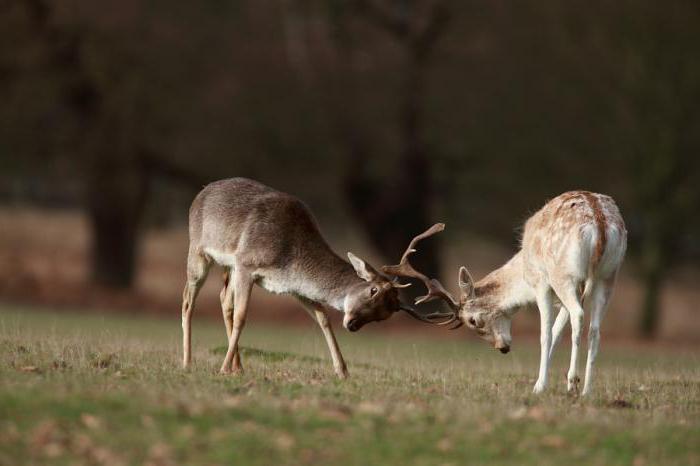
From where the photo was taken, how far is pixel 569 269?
11.6 meters

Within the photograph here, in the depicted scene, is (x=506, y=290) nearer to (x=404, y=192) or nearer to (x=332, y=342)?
(x=332, y=342)

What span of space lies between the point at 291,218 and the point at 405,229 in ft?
63.0

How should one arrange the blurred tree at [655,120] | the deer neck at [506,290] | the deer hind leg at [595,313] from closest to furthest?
the deer hind leg at [595,313] < the deer neck at [506,290] < the blurred tree at [655,120]

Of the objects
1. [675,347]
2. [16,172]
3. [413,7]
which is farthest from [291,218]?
[16,172]

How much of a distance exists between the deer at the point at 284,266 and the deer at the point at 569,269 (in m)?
0.56

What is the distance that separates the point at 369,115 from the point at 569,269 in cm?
2162

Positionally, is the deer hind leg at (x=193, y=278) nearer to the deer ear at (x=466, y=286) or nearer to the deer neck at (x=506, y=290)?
the deer ear at (x=466, y=286)

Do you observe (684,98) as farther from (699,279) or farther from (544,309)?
(544,309)

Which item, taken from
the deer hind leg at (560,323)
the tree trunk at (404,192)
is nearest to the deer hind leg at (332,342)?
the deer hind leg at (560,323)

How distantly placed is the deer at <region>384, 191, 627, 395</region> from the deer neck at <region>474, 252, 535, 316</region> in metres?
0.01

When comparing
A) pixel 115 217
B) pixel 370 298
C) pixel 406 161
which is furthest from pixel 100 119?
pixel 370 298

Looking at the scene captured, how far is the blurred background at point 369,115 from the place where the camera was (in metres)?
31.7

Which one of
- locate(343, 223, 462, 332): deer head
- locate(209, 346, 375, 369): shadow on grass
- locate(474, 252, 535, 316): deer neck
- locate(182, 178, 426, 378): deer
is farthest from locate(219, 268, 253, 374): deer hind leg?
locate(474, 252, 535, 316): deer neck

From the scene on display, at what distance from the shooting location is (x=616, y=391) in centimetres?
1191
